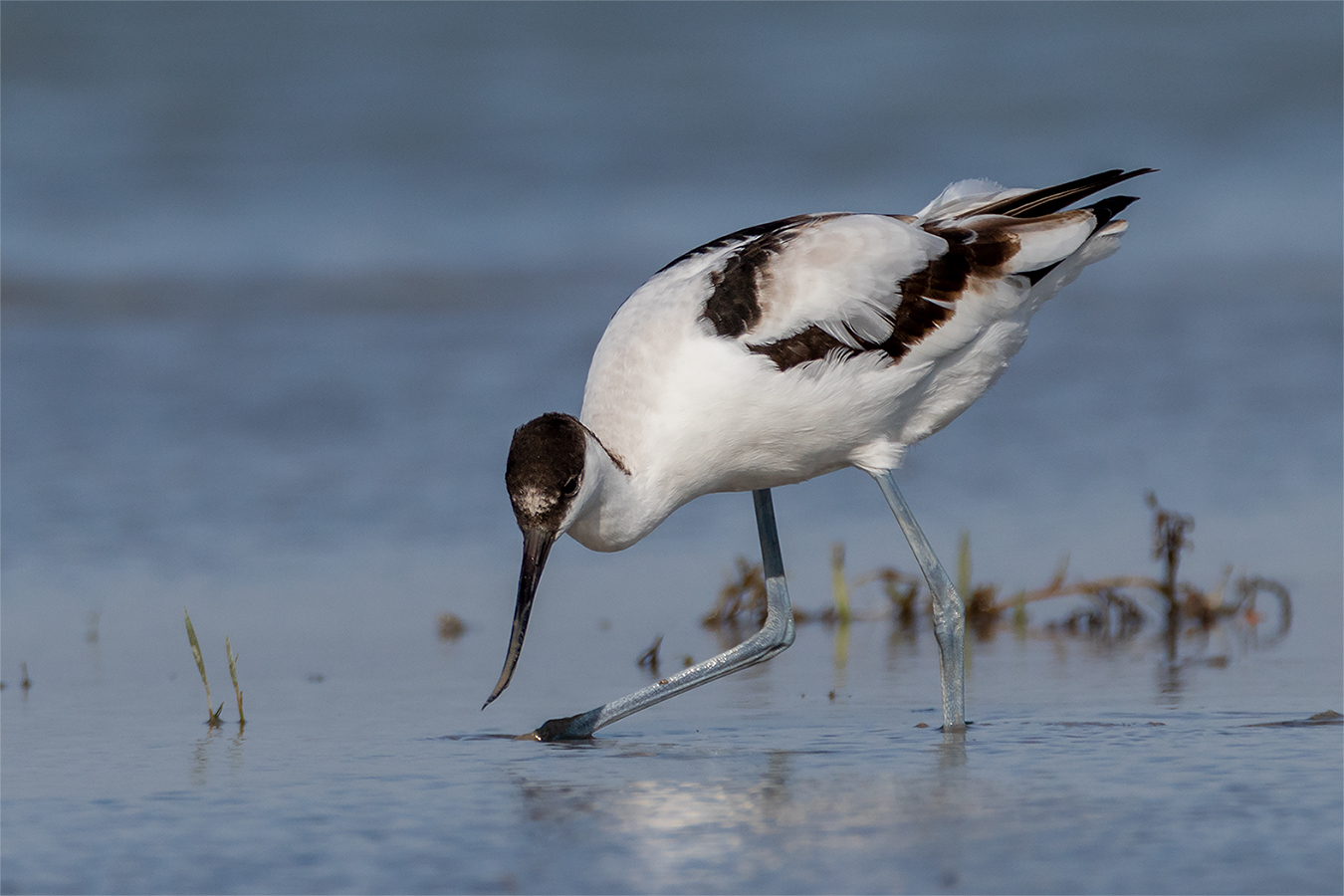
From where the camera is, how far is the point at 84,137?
55.8 ft

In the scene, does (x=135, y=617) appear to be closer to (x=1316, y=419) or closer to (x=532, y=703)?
(x=532, y=703)

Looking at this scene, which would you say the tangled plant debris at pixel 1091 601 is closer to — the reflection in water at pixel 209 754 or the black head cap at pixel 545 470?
the black head cap at pixel 545 470

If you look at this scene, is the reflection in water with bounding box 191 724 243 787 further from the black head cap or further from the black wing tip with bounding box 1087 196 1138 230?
the black wing tip with bounding box 1087 196 1138 230

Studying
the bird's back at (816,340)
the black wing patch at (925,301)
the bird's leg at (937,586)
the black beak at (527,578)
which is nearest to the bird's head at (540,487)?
the black beak at (527,578)

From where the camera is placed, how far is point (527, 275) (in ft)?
45.8

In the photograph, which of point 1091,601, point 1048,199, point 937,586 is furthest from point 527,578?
point 1091,601

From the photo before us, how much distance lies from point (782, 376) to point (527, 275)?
8921 mm

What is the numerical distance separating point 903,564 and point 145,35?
600 inches

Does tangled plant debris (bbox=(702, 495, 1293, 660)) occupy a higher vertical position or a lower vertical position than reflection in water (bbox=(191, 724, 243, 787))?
higher

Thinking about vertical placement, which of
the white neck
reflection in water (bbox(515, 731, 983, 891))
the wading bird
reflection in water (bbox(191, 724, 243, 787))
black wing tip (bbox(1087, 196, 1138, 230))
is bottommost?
reflection in water (bbox(515, 731, 983, 891))

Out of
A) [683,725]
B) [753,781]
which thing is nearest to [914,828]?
[753,781]

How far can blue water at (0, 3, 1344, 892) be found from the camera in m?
4.08

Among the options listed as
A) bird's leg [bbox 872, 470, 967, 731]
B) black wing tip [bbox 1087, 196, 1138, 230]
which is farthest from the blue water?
black wing tip [bbox 1087, 196, 1138, 230]

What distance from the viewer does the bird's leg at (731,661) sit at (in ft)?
16.9
